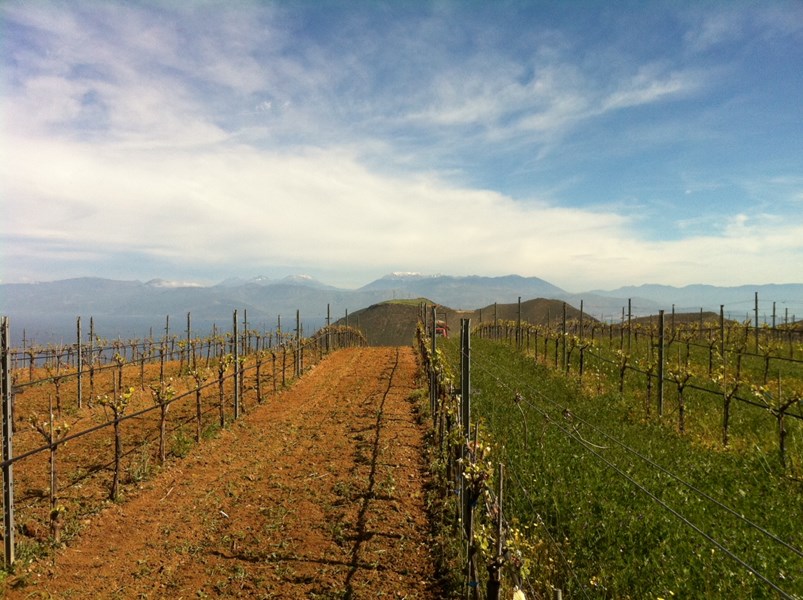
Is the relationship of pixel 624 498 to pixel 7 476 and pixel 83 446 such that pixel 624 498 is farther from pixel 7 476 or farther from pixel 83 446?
pixel 83 446

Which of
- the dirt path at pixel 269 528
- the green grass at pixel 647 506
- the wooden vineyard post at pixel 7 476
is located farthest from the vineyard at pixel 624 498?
the wooden vineyard post at pixel 7 476

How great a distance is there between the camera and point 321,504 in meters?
8.65

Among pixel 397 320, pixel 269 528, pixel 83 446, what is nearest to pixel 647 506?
pixel 269 528

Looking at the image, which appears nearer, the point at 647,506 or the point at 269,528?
the point at 647,506

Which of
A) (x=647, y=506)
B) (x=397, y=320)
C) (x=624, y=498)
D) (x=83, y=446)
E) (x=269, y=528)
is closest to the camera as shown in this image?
(x=647, y=506)

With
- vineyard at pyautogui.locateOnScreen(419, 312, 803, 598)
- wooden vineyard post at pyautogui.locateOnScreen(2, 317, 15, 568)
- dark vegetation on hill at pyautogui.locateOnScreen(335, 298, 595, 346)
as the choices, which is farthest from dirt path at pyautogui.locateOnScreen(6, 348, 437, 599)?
dark vegetation on hill at pyautogui.locateOnScreen(335, 298, 595, 346)

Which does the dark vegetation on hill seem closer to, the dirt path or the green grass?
the dirt path

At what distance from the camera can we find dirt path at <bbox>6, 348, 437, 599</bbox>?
20.7 feet

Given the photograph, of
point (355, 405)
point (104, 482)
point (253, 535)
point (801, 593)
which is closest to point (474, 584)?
point (801, 593)

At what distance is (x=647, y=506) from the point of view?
7.08m

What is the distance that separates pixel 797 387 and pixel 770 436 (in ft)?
18.9

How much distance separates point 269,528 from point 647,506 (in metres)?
6.38

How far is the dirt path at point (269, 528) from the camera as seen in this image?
630cm

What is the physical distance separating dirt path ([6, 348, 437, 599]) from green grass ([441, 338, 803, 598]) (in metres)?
2.08
